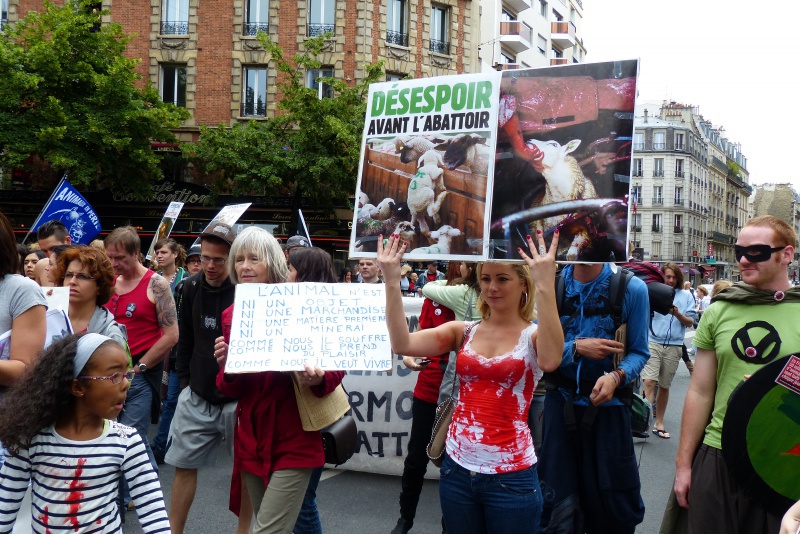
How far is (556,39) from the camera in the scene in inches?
1746

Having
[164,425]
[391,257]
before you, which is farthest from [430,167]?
[164,425]

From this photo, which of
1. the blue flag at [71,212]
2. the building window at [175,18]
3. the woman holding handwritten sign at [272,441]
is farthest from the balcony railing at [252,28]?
the woman holding handwritten sign at [272,441]

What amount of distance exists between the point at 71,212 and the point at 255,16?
18.7m

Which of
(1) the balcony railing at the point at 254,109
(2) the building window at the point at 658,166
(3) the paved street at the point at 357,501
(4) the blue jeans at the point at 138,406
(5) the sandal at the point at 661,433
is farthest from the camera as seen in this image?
(2) the building window at the point at 658,166

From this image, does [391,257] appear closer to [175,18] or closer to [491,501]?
[491,501]

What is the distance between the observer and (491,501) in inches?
116

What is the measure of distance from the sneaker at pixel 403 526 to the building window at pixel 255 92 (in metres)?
22.9

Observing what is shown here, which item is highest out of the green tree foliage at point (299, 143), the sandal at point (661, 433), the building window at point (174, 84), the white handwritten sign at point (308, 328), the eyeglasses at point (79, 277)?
the building window at point (174, 84)

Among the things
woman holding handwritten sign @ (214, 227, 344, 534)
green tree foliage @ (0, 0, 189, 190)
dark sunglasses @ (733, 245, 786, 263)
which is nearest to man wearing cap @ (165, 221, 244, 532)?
woman holding handwritten sign @ (214, 227, 344, 534)

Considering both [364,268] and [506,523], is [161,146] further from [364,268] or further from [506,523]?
[506,523]

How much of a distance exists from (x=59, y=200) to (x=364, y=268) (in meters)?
4.87

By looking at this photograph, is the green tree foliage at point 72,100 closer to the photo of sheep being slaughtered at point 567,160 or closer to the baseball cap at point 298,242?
the baseball cap at point 298,242

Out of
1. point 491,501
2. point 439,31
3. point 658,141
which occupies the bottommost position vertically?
point 491,501

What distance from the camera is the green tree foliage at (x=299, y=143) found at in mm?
23109
